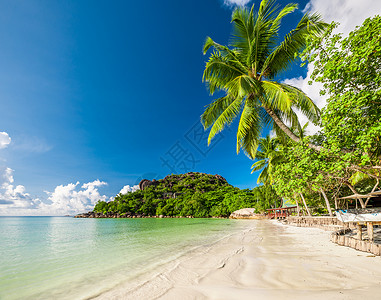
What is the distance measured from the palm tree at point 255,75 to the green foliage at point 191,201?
96.8 ft

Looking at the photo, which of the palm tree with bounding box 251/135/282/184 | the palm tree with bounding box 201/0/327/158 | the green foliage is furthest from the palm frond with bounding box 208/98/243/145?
the green foliage

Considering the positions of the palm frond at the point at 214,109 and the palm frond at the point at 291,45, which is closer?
the palm frond at the point at 291,45

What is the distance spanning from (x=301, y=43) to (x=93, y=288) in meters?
9.51

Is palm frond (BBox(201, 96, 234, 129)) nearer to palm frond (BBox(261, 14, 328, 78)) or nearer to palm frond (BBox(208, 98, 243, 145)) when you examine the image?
palm frond (BBox(208, 98, 243, 145))

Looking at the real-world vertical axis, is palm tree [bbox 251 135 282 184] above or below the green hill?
above

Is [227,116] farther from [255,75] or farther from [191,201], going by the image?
[191,201]

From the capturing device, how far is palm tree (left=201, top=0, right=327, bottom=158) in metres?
6.38

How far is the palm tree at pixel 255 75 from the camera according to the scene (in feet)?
20.9

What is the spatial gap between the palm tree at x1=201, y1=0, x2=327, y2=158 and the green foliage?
2950cm

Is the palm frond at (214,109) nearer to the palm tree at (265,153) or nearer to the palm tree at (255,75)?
the palm tree at (255,75)

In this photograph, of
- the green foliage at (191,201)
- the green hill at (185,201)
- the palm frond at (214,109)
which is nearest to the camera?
the palm frond at (214,109)

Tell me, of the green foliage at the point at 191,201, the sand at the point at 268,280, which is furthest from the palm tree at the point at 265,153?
the sand at the point at 268,280

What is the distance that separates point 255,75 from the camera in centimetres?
741

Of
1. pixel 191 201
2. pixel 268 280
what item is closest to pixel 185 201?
pixel 191 201
